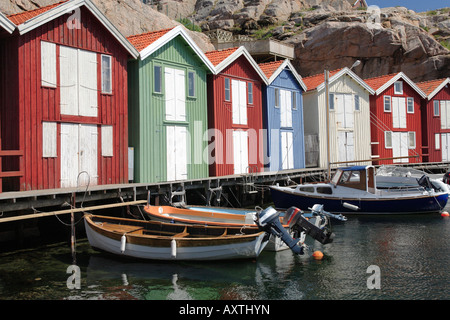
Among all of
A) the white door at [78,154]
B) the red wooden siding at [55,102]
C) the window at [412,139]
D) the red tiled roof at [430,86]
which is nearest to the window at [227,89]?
the red wooden siding at [55,102]

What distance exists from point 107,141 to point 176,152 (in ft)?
14.3

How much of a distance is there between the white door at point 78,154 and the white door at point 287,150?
15399 mm

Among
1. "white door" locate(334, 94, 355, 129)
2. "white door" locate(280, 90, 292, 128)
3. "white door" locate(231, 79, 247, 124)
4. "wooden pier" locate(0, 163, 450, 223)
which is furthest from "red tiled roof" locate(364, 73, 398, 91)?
"white door" locate(231, 79, 247, 124)

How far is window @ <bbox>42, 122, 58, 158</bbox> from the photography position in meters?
18.9

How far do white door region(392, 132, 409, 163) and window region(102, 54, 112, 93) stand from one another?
28384 millimetres

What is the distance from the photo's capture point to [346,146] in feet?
122

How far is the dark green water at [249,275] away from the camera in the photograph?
1245cm

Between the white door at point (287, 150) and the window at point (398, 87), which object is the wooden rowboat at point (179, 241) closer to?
Answer: the white door at point (287, 150)

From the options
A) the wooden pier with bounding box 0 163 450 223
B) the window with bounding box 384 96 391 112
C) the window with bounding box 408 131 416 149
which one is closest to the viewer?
the wooden pier with bounding box 0 163 450 223

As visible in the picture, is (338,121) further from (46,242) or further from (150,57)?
(46,242)

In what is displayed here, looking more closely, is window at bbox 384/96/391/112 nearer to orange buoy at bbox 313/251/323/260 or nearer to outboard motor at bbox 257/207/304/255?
orange buoy at bbox 313/251/323/260

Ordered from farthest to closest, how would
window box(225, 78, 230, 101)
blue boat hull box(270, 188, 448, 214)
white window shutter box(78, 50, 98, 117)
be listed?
window box(225, 78, 230, 101)
blue boat hull box(270, 188, 448, 214)
white window shutter box(78, 50, 98, 117)
